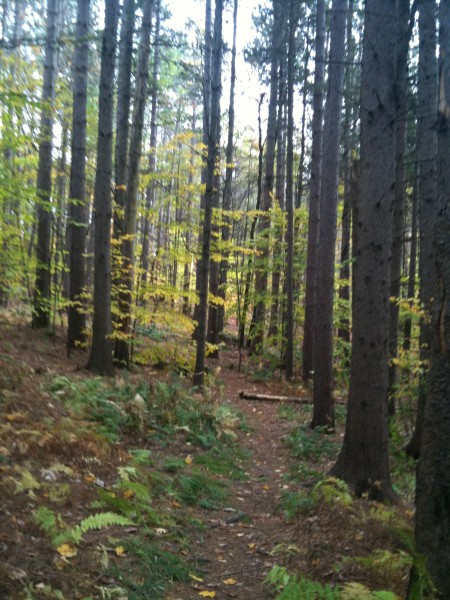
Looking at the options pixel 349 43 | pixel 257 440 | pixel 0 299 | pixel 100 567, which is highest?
pixel 349 43

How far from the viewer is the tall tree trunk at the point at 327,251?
10.8 m

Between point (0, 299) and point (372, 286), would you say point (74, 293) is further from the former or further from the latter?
point (372, 286)

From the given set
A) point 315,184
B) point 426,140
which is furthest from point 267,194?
point 426,140

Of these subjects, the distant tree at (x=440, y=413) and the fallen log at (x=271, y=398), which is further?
the fallen log at (x=271, y=398)

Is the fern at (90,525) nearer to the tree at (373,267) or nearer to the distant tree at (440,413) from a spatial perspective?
the distant tree at (440,413)

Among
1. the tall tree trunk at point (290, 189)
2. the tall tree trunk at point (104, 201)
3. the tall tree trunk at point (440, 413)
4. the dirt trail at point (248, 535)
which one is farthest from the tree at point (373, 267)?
the tall tree trunk at point (290, 189)

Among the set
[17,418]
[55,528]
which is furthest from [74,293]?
[55,528]

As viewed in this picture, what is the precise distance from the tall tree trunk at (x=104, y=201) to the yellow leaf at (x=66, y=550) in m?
7.23

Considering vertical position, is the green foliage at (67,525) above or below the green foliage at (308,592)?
above

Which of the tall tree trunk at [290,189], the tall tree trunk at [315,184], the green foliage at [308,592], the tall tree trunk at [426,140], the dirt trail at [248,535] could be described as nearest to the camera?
the green foliage at [308,592]

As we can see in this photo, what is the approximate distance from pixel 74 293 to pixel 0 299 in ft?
23.2

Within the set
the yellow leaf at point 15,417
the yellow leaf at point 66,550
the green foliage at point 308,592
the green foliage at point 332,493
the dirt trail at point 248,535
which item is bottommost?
the dirt trail at point 248,535

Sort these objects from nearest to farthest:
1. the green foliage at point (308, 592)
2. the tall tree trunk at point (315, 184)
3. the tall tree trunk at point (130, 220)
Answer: the green foliage at point (308, 592) → the tall tree trunk at point (130, 220) → the tall tree trunk at point (315, 184)

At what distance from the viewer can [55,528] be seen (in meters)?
4.42
